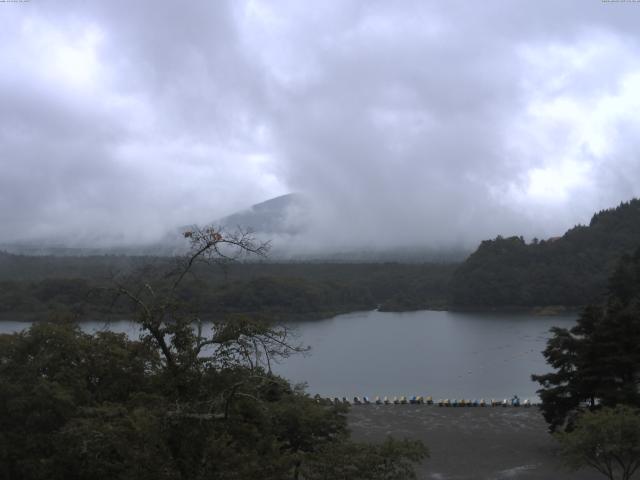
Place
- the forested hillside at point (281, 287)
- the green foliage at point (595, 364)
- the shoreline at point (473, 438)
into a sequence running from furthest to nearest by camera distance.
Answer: the forested hillside at point (281, 287), the green foliage at point (595, 364), the shoreline at point (473, 438)

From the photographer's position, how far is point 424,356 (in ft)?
113

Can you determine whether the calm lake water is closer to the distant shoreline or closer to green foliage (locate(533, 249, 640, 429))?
the distant shoreline

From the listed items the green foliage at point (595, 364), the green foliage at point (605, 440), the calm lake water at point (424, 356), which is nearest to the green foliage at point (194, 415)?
the green foliage at point (605, 440)

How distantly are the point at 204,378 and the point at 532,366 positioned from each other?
90.7 ft

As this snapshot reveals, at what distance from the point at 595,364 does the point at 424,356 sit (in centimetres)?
2125

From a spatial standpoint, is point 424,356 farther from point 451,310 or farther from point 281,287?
point 451,310

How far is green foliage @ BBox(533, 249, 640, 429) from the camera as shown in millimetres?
13125

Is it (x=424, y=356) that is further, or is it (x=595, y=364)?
(x=424, y=356)

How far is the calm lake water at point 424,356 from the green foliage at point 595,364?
31.0 feet

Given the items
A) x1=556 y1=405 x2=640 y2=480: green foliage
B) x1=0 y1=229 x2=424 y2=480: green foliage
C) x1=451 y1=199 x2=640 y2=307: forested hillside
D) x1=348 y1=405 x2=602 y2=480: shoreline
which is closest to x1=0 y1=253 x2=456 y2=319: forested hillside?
x1=451 y1=199 x2=640 y2=307: forested hillside

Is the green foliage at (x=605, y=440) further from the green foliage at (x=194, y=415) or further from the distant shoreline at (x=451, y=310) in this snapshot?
the distant shoreline at (x=451, y=310)

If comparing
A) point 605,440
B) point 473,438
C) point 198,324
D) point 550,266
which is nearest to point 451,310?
point 550,266

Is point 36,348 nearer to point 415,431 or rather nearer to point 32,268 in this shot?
point 415,431

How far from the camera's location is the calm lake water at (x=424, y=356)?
26.3m
